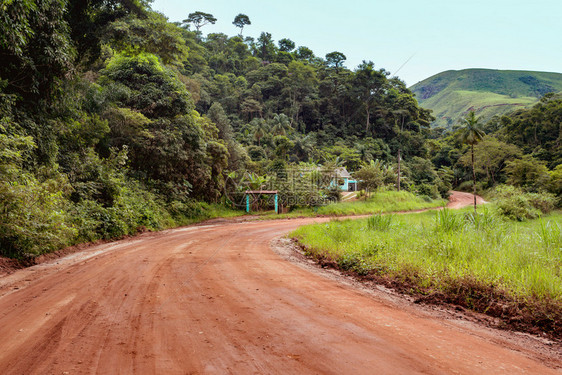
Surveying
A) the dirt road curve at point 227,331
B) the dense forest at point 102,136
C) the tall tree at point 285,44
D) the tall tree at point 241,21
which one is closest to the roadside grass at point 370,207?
the dense forest at point 102,136

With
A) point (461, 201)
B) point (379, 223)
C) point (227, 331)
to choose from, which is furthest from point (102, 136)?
point (461, 201)

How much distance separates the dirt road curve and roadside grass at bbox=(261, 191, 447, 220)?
59.8 feet

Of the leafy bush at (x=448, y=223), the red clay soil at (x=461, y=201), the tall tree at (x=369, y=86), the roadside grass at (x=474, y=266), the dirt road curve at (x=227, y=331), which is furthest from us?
the tall tree at (x=369, y=86)

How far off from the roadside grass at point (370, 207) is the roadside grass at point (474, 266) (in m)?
15.9

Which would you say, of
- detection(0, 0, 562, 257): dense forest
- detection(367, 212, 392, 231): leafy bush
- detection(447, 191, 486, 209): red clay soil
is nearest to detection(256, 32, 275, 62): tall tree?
detection(0, 0, 562, 257): dense forest

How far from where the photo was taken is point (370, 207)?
2908 cm

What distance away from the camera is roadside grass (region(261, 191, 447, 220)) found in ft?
83.5

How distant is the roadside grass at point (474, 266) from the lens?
370 cm

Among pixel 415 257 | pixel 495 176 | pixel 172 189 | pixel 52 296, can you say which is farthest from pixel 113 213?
pixel 495 176

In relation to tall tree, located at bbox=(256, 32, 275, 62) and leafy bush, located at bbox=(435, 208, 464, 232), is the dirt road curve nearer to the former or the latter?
leafy bush, located at bbox=(435, 208, 464, 232)

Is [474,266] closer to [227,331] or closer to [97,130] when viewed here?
[227,331]

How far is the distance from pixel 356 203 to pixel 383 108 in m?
45.4

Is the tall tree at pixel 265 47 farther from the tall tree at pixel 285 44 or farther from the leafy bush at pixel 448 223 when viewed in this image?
the leafy bush at pixel 448 223

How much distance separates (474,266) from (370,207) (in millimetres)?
24958
